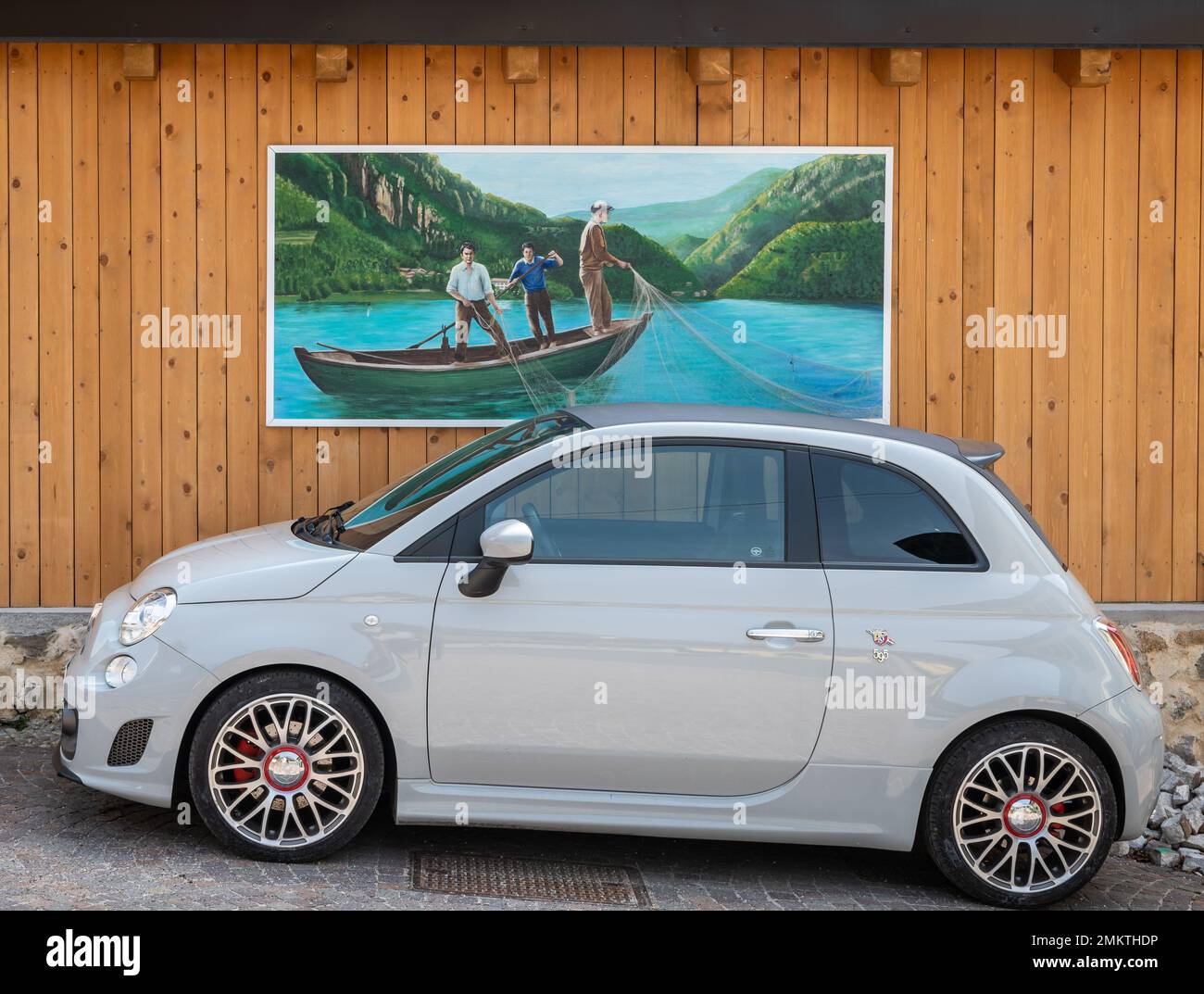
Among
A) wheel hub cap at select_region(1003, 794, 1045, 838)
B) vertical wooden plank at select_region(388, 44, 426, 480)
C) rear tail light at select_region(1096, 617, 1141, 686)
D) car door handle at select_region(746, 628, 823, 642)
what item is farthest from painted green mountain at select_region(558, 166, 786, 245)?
wheel hub cap at select_region(1003, 794, 1045, 838)

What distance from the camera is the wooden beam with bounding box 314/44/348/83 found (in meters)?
7.20

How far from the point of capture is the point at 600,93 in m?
7.46

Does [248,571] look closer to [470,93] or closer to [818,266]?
[470,93]

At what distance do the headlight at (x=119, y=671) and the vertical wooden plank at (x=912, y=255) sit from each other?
4.52 metres

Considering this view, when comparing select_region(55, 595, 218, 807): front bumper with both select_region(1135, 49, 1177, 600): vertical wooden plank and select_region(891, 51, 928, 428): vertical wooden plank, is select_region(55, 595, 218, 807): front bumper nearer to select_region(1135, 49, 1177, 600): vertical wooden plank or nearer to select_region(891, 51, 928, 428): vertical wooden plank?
select_region(891, 51, 928, 428): vertical wooden plank

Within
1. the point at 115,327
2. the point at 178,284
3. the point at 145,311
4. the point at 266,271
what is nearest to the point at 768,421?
the point at 266,271

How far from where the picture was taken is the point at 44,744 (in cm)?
698

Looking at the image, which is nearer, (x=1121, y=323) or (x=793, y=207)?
(x=793, y=207)

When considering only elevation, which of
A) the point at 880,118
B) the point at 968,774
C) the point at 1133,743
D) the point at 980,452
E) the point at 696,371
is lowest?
the point at 968,774

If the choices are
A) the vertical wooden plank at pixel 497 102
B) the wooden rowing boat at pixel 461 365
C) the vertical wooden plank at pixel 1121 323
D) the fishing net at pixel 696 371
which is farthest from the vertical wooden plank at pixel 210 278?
the vertical wooden plank at pixel 1121 323

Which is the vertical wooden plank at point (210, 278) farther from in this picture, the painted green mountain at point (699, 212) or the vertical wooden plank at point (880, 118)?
the vertical wooden plank at point (880, 118)

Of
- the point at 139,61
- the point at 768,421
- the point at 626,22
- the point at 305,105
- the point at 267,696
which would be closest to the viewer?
the point at 267,696

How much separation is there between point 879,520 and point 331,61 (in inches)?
165
